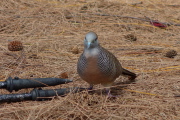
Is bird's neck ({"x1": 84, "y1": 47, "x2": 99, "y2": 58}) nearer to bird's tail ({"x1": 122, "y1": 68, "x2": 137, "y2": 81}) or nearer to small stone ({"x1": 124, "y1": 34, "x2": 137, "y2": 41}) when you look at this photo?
bird's tail ({"x1": 122, "y1": 68, "x2": 137, "y2": 81})

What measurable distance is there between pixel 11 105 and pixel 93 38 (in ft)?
4.15

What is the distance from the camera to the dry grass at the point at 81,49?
3.72 metres

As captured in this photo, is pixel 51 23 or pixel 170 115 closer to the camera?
pixel 170 115

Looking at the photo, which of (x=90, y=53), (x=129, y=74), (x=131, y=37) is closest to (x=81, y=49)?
(x=131, y=37)

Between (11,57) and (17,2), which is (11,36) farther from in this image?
(17,2)

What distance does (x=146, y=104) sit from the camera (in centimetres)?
400

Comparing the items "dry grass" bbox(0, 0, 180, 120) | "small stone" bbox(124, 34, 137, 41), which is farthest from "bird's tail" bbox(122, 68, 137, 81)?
"small stone" bbox(124, 34, 137, 41)

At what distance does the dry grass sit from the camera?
3.72 meters

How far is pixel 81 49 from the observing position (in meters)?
6.12

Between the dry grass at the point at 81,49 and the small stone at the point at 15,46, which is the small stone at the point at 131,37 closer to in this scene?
the dry grass at the point at 81,49

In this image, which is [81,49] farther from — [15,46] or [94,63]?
[94,63]

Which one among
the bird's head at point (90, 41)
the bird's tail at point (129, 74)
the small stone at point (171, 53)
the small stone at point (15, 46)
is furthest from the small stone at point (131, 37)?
the bird's head at point (90, 41)

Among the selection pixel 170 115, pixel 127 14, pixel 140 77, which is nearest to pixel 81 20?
pixel 127 14

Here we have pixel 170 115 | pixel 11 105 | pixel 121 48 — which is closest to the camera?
pixel 170 115
